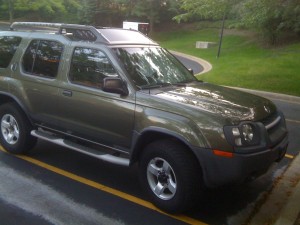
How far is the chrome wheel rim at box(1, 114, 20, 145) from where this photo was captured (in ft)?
19.6

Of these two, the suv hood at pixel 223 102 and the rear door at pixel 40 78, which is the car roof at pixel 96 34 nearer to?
the rear door at pixel 40 78

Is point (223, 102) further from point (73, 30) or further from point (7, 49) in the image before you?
point (7, 49)

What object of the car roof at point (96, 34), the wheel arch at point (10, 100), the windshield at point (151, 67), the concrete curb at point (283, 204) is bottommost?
the concrete curb at point (283, 204)

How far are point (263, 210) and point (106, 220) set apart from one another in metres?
1.69

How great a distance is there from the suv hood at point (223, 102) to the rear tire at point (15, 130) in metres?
2.29

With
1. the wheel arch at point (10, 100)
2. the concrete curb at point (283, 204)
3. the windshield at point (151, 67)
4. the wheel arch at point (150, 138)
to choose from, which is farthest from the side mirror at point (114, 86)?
the concrete curb at point (283, 204)

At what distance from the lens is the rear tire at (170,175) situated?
163 inches

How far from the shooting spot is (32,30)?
19.6ft

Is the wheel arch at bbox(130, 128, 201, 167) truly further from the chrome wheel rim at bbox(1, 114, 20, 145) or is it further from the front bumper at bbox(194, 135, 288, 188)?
the chrome wheel rim at bbox(1, 114, 20, 145)

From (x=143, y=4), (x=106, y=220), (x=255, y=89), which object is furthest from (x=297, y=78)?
(x=143, y=4)

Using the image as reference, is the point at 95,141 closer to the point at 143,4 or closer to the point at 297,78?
the point at 297,78

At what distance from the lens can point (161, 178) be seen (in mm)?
4406

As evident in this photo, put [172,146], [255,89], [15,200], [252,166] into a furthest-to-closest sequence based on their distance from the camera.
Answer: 1. [255,89]
2. [15,200]
3. [172,146]
4. [252,166]

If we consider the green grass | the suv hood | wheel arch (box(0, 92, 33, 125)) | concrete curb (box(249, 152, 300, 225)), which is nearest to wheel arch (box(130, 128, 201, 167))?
the suv hood
